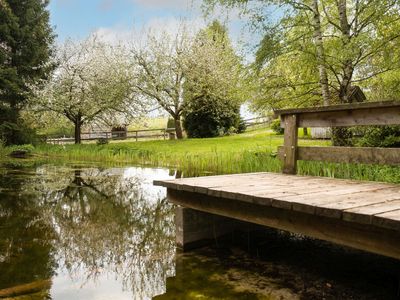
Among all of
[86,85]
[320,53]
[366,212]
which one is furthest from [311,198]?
[86,85]

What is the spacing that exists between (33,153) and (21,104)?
12.7 ft

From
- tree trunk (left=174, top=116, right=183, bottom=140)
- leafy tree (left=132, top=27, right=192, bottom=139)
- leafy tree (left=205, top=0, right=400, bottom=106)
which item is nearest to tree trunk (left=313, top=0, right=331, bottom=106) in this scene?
leafy tree (left=205, top=0, right=400, bottom=106)

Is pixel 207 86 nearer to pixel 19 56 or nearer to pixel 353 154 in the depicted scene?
pixel 19 56

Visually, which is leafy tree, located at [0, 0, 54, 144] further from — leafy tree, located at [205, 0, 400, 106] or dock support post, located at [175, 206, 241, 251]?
dock support post, located at [175, 206, 241, 251]

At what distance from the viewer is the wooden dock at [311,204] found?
9.11 ft

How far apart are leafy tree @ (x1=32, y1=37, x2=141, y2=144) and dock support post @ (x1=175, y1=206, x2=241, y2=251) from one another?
748 inches

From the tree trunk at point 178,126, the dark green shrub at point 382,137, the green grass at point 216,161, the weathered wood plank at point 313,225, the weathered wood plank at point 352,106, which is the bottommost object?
the weathered wood plank at point 313,225

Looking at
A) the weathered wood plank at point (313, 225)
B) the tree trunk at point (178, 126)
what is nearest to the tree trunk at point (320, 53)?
the weathered wood plank at point (313, 225)

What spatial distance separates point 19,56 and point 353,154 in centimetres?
2170

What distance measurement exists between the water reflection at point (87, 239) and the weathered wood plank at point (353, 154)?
6.66ft

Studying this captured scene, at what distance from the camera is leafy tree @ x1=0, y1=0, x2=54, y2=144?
2058 cm

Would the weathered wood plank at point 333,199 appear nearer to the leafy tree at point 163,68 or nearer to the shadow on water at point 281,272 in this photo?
the shadow on water at point 281,272

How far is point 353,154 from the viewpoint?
442 cm

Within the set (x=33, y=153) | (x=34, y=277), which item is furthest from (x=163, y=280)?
(x=33, y=153)
